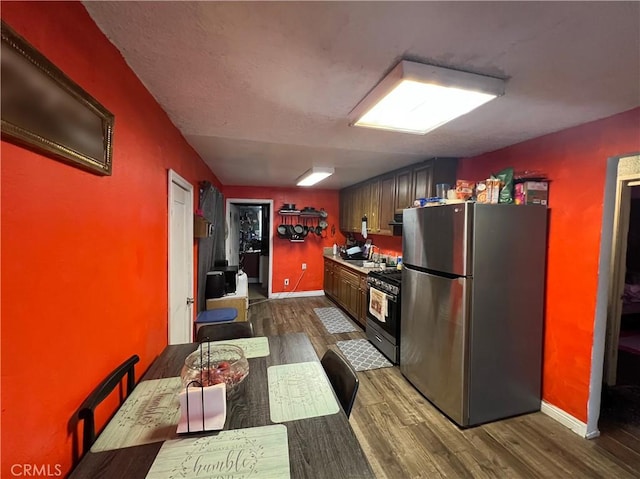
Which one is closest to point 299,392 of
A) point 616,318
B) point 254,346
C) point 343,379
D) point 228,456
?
point 343,379

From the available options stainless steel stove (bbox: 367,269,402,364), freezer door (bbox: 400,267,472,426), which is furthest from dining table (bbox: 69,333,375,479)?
stainless steel stove (bbox: 367,269,402,364)

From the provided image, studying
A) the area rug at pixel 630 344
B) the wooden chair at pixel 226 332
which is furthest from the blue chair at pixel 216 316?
the area rug at pixel 630 344

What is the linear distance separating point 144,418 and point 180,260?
4.77 ft

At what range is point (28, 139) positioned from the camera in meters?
0.68

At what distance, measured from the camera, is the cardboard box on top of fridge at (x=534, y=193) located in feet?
7.04

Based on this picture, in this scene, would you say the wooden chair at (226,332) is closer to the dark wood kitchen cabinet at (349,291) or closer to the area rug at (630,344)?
the dark wood kitchen cabinet at (349,291)

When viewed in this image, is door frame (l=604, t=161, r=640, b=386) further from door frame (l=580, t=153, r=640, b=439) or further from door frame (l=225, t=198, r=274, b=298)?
door frame (l=225, t=198, r=274, b=298)

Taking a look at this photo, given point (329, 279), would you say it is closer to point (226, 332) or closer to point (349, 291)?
point (349, 291)

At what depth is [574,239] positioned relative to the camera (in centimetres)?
201

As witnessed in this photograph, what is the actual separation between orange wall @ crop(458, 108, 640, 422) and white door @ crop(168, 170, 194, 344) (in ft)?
9.31

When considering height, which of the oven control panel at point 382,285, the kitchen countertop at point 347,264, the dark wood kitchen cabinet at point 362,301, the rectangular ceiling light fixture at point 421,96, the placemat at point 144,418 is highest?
the rectangular ceiling light fixture at point 421,96

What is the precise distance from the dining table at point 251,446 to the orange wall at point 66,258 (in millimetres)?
191

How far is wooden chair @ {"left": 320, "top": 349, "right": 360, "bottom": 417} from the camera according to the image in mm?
1309

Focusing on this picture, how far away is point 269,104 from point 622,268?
343cm
